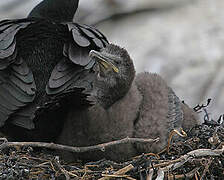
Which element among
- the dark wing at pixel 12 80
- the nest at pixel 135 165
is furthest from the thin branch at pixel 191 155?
the dark wing at pixel 12 80

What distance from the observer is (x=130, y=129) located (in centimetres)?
310

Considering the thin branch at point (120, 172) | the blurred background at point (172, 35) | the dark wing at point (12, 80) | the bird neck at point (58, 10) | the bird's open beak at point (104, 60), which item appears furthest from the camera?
the blurred background at point (172, 35)

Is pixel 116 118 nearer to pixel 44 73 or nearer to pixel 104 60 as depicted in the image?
pixel 104 60

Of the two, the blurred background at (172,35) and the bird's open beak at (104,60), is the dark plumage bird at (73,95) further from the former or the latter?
the blurred background at (172,35)

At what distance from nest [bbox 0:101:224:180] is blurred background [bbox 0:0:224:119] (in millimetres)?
2504

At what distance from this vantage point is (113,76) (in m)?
3.11

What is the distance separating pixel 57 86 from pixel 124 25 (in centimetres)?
331

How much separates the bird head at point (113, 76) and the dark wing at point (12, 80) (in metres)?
0.37

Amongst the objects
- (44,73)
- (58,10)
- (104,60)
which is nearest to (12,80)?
(44,73)

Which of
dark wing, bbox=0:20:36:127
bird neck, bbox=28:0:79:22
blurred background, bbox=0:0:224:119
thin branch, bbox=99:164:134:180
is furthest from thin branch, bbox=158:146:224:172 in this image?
blurred background, bbox=0:0:224:119

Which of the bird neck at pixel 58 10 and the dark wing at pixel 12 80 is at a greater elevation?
the bird neck at pixel 58 10

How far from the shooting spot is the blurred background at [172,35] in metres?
5.69

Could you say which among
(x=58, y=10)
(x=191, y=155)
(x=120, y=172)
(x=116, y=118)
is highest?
(x=58, y=10)

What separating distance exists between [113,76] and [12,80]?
1.77ft
